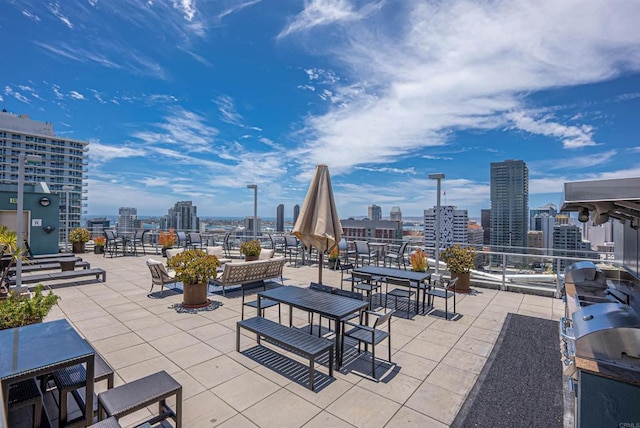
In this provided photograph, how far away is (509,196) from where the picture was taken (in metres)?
15.9

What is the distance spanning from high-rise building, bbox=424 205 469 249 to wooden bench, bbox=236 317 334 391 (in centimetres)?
552

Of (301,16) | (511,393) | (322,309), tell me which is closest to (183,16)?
(301,16)

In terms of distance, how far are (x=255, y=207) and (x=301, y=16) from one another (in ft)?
21.8

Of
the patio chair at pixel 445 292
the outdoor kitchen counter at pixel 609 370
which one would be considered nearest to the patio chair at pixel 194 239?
the patio chair at pixel 445 292

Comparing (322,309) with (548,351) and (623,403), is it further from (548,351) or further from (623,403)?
(548,351)

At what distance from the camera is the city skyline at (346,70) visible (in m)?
6.33

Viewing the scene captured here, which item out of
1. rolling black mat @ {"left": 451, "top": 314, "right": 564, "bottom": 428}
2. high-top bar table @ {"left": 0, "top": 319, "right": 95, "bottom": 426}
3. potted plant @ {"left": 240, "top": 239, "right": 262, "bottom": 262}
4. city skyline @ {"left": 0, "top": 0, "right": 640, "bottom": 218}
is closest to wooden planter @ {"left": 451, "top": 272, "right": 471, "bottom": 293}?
city skyline @ {"left": 0, "top": 0, "right": 640, "bottom": 218}

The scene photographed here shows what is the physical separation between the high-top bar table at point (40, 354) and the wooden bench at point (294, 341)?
1642 mm

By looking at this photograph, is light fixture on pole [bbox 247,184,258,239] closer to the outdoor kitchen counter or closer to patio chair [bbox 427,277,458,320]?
patio chair [bbox 427,277,458,320]

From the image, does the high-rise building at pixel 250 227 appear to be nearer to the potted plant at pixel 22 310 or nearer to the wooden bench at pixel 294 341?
the wooden bench at pixel 294 341

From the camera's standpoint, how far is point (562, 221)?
7312 millimetres

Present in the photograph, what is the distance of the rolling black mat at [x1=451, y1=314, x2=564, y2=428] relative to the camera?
2.51m

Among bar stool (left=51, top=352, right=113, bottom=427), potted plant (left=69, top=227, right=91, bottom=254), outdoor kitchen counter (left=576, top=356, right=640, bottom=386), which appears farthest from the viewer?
potted plant (left=69, top=227, right=91, bottom=254)

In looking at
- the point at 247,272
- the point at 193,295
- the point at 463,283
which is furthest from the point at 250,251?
the point at 463,283
